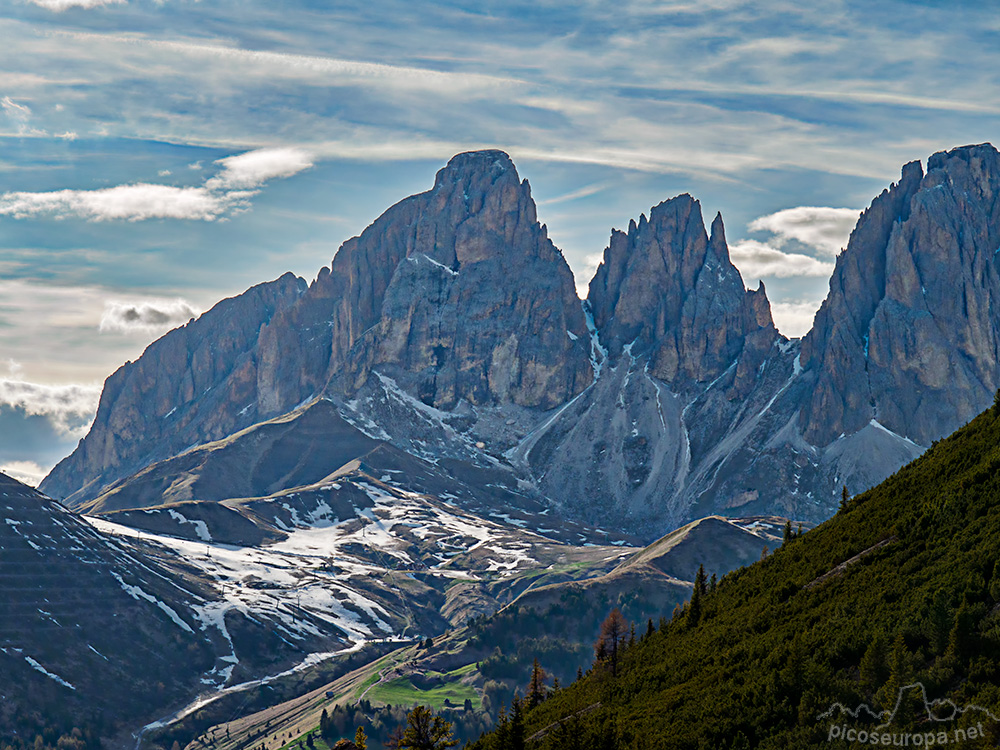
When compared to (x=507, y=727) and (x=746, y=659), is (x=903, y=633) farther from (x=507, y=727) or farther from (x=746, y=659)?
(x=507, y=727)

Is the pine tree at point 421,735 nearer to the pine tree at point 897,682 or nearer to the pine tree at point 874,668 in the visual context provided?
the pine tree at point 874,668

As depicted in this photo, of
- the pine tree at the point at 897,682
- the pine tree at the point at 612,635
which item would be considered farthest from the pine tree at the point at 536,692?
the pine tree at the point at 897,682

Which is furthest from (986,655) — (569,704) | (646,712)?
(569,704)

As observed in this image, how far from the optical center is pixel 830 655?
86688mm

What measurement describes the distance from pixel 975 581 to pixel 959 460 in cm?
3994
